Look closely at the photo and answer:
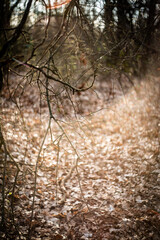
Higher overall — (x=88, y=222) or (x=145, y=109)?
(x=145, y=109)

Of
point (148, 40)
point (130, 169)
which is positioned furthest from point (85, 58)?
point (130, 169)

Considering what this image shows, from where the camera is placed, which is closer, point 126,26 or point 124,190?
point 124,190

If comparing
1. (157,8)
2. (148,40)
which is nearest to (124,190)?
(148,40)

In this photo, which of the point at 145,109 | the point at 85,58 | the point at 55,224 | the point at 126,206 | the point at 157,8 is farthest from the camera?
the point at 145,109

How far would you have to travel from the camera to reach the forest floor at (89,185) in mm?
2312

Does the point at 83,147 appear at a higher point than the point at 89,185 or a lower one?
higher

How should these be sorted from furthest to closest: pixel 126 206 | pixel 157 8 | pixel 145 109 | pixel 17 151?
pixel 145 109 → pixel 17 151 → pixel 157 8 → pixel 126 206

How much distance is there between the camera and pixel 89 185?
330 centimetres

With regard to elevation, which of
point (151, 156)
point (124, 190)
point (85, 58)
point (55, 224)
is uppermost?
point (85, 58)

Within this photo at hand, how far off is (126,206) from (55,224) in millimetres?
1093

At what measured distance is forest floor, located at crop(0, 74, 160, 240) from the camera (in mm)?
2312

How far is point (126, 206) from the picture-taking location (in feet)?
8.95

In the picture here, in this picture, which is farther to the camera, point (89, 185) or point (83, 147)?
point (83, 147)

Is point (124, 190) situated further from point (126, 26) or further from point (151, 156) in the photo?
point (126, 26)
